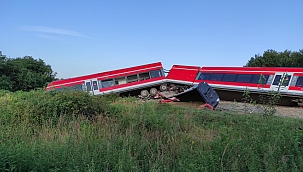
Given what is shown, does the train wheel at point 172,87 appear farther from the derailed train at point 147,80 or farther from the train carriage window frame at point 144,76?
the train carriage window frame at point 144,76

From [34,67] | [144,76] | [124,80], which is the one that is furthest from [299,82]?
[34,67]

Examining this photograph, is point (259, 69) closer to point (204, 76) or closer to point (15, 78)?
point (204, 76)

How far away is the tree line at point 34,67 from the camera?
29.1 m

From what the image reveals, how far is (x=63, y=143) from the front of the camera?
4188 mm

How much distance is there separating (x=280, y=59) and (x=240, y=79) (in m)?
22.3

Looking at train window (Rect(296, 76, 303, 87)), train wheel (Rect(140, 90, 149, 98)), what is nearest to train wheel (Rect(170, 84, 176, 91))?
train wheel (Rect(140, 90, 149, 98))

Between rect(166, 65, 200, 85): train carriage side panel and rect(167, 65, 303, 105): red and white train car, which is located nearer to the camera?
rect(167, 65, 303, 105): red and white train car

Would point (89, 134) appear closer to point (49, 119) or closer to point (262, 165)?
point (49, 119)

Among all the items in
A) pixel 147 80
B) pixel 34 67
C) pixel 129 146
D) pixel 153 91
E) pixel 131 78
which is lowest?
pixel 129 146

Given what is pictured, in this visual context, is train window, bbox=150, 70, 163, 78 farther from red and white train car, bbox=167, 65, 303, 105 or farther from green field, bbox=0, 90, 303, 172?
green field, bbox=0, 90, 303, 172

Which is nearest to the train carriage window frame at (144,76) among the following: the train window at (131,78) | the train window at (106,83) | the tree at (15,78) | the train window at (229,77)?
the train window at (131,78)

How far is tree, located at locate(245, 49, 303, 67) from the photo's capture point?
35222mm

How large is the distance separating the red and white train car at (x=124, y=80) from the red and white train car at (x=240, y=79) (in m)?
1.35

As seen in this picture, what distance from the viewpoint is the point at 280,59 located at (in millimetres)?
36000
